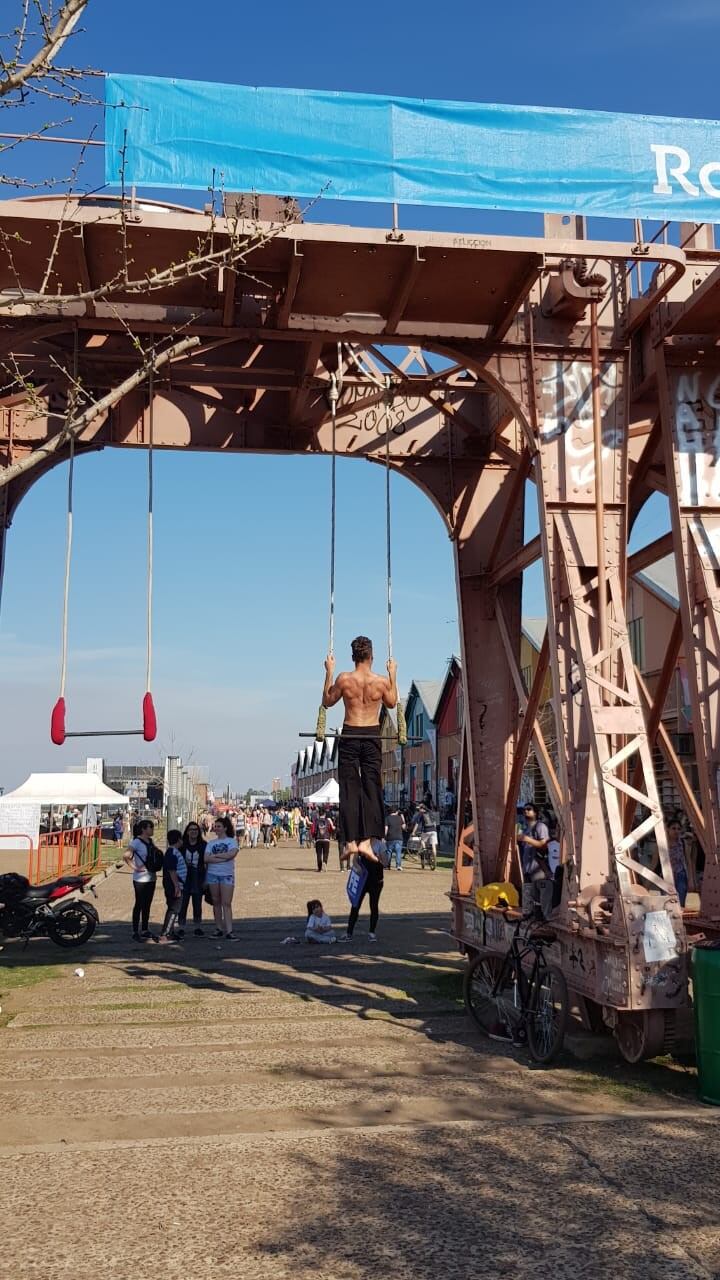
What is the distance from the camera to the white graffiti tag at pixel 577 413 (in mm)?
9344

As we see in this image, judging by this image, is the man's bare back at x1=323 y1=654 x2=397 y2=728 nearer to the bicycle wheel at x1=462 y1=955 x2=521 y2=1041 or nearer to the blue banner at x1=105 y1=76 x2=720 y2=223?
the bicycle wheel at x1=462 y1=955 x2=521 y2=1041

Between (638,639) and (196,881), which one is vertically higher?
(638,639)

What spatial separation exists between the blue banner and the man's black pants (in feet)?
16.0

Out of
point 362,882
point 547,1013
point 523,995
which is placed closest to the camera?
point 547,1013

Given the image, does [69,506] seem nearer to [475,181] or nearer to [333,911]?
[475,181]

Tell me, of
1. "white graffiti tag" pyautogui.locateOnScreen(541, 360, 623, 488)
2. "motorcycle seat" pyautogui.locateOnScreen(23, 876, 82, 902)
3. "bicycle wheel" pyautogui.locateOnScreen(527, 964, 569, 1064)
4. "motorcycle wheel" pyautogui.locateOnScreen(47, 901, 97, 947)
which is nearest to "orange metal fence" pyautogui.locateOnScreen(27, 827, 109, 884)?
"motorcycle seat" pyautogui.locateOnScreen(23, 876, 82, 902)

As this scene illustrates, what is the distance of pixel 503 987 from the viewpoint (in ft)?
28.2

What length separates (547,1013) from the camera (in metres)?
7.82

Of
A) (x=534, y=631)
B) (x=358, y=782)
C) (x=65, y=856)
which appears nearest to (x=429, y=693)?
(x=534, y=631)

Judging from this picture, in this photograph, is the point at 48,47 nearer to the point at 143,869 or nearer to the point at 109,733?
the point at 109,733

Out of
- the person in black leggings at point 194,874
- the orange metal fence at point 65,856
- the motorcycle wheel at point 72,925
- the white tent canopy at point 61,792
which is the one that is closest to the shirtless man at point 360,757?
the motorcycle wheel at point 72,925

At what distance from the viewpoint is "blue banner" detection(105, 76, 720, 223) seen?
348 inches

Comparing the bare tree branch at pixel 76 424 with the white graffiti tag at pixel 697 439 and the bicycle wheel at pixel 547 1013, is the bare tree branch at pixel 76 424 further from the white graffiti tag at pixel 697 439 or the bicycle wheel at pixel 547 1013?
the bicycle wheel at pixel 547 1013

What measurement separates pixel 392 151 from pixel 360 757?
543 centimetres
